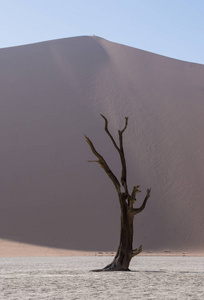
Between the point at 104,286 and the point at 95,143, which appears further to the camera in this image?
the point at 95,143

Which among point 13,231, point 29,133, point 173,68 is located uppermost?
point 173,68

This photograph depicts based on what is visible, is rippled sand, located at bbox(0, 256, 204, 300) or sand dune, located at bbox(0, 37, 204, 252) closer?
rippled sand, located at bbox(0, 256, 204, 300)

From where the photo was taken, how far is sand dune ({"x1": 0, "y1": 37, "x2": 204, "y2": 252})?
28.3m

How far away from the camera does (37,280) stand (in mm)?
10523

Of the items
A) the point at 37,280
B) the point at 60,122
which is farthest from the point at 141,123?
the point at 37,280

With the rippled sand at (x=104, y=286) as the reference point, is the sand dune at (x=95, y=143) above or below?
above

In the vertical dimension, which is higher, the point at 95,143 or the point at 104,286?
the point at 95,143

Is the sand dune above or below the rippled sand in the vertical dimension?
above

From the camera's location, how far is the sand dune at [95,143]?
2833 centimetres

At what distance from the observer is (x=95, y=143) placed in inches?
1293

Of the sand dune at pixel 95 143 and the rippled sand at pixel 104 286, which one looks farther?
the sand dune at pixel 95 143

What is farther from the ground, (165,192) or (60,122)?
(60,122)

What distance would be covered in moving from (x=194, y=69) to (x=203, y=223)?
14372 mm

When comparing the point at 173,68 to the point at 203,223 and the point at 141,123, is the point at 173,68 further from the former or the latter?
the point at 203,223
